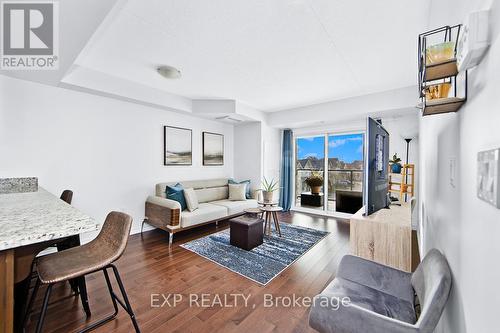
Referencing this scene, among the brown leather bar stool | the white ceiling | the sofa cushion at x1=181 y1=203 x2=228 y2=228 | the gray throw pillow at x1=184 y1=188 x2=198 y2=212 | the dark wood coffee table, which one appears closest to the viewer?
the brown leather bar stool

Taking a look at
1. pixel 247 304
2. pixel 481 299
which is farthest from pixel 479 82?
pixel 247 304

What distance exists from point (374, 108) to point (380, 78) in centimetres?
72

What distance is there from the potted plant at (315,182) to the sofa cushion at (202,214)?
2470mm

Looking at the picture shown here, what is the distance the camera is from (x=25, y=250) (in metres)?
1.11

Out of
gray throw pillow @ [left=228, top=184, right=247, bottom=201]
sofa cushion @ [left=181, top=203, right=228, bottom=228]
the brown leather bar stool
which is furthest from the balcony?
the brown leather bar stool

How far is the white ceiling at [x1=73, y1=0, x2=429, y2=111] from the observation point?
1769 mm

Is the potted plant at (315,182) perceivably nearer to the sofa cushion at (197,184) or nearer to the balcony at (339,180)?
the balcony at (339,180)

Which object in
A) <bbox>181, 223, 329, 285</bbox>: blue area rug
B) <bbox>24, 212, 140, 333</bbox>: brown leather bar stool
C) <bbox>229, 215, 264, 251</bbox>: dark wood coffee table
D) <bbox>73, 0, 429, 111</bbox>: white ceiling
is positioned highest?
<bbox>73, 0, 429, 111</bbox>: white ceiling

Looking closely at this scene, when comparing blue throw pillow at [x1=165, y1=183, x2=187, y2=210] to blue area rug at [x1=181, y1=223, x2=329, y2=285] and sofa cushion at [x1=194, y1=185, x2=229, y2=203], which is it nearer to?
sofa cushion at [x1=194, y1=185, x2=229, y2=203]

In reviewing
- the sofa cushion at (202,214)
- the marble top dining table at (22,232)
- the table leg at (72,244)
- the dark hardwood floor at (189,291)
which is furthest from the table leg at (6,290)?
the sofa cushion at (202,214)

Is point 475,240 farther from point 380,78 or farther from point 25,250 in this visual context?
point 380,78

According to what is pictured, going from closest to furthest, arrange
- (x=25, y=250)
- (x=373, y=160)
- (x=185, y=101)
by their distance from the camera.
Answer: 1. (x=25, y=250)
2. (x=373, y=160)
3. (x=185, y=101)

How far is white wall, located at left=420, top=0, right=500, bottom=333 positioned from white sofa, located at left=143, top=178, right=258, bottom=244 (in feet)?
10.2

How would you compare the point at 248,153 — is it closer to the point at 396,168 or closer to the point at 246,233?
the point at 246,233
